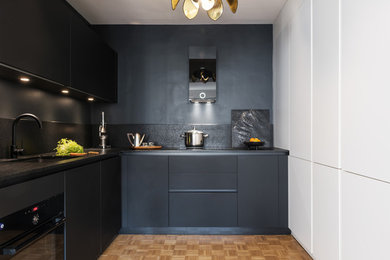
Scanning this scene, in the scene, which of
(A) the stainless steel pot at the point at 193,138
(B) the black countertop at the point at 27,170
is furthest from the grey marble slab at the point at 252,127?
(B) the black countertop at the point at 27,170

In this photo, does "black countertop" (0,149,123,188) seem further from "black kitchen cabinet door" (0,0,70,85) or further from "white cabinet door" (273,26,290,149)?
A: "white cabinet door" (273,26,290,149)

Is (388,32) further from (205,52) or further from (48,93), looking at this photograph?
(48,93)

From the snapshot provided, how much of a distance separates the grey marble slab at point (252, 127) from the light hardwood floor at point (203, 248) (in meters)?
1.31

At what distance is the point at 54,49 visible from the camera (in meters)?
2.40

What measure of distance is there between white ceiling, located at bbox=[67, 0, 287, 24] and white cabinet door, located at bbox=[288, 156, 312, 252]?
178cm

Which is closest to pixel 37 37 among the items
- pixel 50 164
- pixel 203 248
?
pixel 50 164

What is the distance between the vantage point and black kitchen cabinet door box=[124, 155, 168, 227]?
337 centimetres

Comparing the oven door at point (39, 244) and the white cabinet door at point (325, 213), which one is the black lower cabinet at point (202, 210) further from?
the oven door at point (39, 244)

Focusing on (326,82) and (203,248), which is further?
(203,248)

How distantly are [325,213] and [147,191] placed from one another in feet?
6.10

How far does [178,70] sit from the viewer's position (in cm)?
410

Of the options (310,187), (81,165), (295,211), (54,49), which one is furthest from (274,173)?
(54,49)

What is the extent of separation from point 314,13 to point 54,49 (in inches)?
83.7

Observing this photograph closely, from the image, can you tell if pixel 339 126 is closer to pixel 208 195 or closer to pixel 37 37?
pixel 208 195
